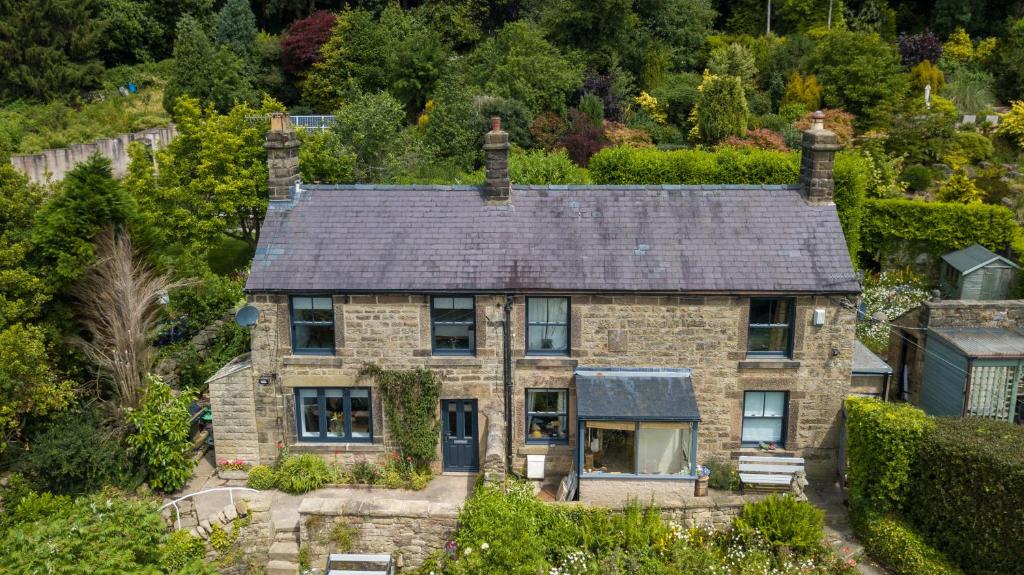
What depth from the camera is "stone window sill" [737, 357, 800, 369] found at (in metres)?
17.5

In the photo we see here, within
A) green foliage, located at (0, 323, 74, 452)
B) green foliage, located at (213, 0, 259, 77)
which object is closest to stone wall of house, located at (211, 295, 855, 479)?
green foliage, located at (0, 323, 74, 452)

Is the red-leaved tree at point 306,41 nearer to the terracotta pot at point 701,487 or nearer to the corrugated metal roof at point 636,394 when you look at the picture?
the corrugated metal roof at point 636,394

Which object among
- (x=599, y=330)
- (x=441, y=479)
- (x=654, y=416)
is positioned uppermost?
(x=599, y=330)

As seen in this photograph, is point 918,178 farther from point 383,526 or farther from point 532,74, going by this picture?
point 383,526

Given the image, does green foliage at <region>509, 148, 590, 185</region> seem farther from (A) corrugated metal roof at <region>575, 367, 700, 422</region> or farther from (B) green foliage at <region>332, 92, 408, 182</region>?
(A) corrugated metal roof at <region>575, 367, 700, 422</region>

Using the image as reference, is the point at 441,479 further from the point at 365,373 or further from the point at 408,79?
the point at 408,79

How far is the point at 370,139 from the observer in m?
30.7

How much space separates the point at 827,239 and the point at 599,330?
5.57 meters

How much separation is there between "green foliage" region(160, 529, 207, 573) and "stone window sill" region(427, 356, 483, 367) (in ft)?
19.4

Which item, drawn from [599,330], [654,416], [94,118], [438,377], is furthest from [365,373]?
[94,118]

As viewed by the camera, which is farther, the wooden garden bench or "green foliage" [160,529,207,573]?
the wooden garden bench

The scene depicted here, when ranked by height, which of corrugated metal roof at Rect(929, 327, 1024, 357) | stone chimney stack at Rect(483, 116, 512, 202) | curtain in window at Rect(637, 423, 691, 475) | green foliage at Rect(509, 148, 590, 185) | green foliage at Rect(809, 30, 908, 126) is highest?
green foliage at Rect(809, 30, 908, 126)

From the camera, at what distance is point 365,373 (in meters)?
17.9

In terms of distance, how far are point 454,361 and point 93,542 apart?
25.4 ft
